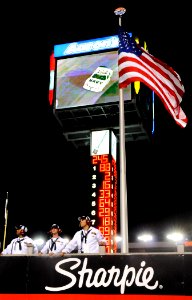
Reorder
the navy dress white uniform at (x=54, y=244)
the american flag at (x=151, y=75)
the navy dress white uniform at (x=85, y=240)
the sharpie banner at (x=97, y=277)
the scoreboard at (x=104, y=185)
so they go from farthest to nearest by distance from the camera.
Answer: the scoreboard at (x=104, y=185) → the navy dress white uniform at (x=54, y=244) → the navy dress white uniform at (x=85, y=240) → the american flag at (x=151, y=75) → the sharpie banner at (x=97, y=277)

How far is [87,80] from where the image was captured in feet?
104

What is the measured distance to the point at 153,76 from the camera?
10992mm

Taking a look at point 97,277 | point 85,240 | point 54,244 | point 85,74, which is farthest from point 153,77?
point 85,74

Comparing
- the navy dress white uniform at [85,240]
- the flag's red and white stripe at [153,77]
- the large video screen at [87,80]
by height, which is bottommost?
the navy dress white uniform at [85,240]

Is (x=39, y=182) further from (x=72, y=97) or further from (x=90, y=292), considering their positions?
(x=90, y=292)

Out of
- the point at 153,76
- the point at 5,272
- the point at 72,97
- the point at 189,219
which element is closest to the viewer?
the point at 5,272

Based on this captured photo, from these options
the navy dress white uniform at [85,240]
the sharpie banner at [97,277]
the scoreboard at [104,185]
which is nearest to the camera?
the sharpie banner at [97,277]

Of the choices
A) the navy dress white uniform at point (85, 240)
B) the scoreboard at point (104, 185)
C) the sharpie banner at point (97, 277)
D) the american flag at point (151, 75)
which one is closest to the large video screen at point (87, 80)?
the scoreboard at point (104, 185)

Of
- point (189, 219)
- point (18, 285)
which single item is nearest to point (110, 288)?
point (18, 285)

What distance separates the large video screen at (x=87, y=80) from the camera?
30.8 m

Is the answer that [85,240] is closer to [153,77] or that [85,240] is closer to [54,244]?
[54,244]

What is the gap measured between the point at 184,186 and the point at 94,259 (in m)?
53.6

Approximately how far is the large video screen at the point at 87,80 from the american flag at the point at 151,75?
1853 cm

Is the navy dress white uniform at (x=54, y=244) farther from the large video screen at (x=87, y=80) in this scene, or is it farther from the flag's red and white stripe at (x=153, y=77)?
the large video screen at (x=87, y=80)
